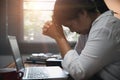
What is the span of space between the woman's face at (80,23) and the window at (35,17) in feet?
5.81

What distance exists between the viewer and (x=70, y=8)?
139 cm

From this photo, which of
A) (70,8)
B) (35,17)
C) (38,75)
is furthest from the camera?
(35,17)

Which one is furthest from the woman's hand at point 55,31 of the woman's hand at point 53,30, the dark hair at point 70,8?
the dark hair at point 70,8

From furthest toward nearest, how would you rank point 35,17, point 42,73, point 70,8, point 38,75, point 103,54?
1. point 35,17
2. point 42,73
3. point 38,75
4. point 70,8
5. point 103,54

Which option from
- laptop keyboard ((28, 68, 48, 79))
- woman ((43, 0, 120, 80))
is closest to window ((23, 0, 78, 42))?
laptop keyboard ((28, 68, 48, 79))

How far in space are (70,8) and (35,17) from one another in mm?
1931

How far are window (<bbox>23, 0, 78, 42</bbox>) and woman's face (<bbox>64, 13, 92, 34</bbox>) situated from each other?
1.77 metres

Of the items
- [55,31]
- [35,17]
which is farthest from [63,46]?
[35,17]

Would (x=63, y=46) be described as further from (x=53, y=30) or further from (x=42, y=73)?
(x=42, y=73)

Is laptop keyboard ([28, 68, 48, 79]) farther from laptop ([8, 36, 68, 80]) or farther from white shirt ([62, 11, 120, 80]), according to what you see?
white shirt ([62, 11, 120, 80])

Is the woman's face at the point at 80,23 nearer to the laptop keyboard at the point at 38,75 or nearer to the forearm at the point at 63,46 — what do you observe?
the forearm at the point at 63,46

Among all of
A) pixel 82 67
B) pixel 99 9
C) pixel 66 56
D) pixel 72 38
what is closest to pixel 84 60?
pixel 82 67

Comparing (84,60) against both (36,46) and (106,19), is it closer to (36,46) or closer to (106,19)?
(106,19)

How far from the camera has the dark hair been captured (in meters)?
1.39
